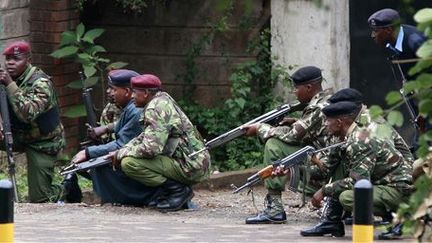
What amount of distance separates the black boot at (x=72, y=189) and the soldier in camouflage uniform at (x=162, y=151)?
3.80 feet

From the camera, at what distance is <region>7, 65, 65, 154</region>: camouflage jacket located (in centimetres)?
1222

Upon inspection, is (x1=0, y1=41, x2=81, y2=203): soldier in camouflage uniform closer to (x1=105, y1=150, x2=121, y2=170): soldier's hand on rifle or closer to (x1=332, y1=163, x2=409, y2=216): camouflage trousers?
(x1=105, y1=150, x2=121, y2=170): soldier's hand on rifle

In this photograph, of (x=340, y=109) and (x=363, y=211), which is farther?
(x=340, y=109)

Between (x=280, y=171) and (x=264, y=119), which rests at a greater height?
(x=264, y=119)

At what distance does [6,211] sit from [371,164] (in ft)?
11.0

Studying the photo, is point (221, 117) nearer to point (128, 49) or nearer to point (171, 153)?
point (128, 49)

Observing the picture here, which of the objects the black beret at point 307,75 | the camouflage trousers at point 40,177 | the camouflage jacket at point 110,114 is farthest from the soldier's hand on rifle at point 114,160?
the black beret at point 307,75

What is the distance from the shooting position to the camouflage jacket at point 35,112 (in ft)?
40.1

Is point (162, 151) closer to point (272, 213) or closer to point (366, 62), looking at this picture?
point (272, 213)

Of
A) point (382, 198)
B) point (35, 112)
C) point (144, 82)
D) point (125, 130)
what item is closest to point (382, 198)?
point (382, 198)

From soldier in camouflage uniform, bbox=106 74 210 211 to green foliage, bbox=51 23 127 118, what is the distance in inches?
121

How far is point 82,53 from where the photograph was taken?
14773 mm

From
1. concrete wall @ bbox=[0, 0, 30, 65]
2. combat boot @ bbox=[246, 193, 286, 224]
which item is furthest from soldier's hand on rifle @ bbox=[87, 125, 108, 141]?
combat boot @ bbox=[246, 193, 286, 224]

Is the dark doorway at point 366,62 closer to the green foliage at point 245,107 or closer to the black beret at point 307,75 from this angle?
the green foliage at point 245,107
